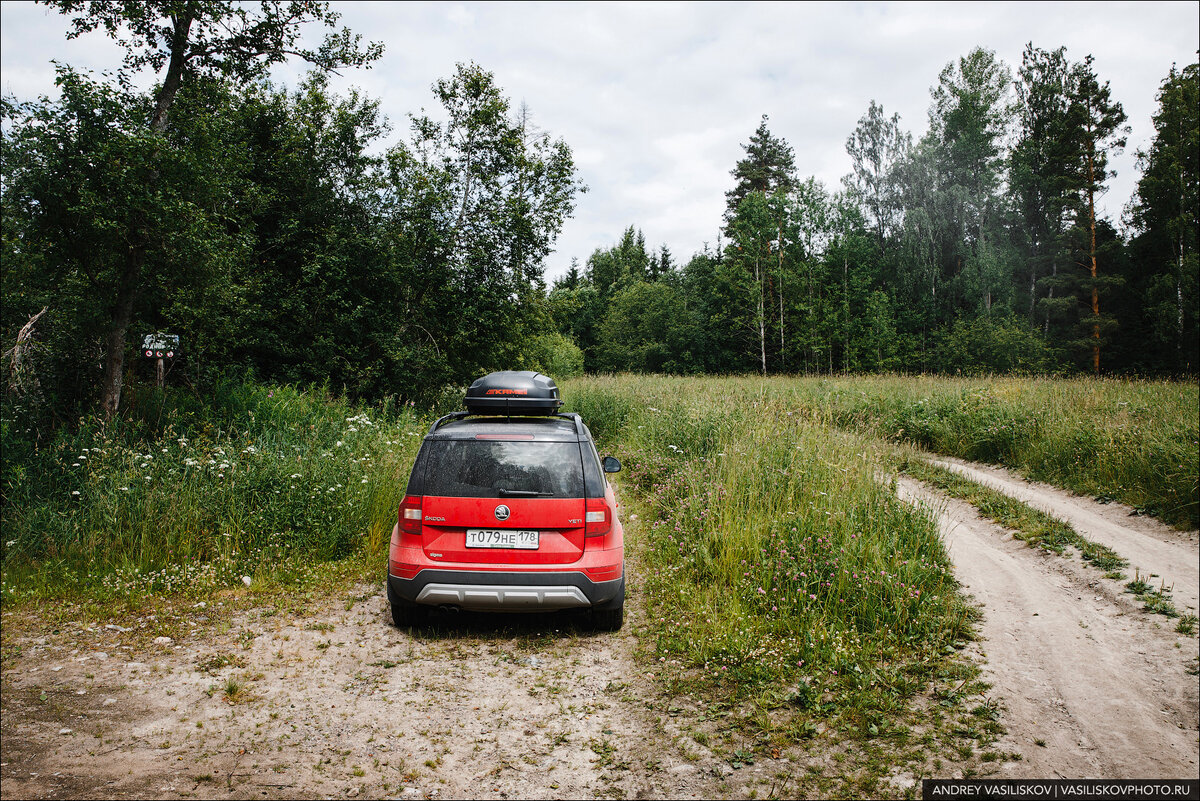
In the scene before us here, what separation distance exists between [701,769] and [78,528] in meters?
6.44

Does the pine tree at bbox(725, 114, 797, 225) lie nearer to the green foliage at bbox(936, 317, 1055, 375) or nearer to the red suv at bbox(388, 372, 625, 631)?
the green foliage at bbox(936, 317, 1055, 375)

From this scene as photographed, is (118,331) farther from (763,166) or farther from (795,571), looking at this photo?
(763,166)

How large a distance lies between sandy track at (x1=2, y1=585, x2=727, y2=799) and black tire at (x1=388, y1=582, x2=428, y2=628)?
4.1 inches

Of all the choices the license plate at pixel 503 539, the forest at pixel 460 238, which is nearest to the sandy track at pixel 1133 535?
the license plate at pixel 503 539

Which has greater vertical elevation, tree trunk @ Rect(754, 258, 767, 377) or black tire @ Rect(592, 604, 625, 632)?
tree trunk @ Rect(754, 258, 767, 377)

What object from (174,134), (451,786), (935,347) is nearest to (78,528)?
(451,786)

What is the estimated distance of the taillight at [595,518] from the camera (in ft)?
16.1

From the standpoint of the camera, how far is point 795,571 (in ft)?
18.0

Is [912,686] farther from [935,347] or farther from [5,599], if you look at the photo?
[935,347]

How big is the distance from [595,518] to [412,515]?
1.40m

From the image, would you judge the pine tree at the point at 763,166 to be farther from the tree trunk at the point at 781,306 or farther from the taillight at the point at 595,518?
the taillight at the point at 595,518

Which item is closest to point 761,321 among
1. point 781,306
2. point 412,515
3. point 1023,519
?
point 781,306

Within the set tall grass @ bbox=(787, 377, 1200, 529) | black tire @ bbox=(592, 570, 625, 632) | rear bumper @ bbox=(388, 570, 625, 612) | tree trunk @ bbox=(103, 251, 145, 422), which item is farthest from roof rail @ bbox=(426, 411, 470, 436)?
tree trunk @ bbox=(103, 251, 145, 422)

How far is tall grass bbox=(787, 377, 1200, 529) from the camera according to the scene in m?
7.68
